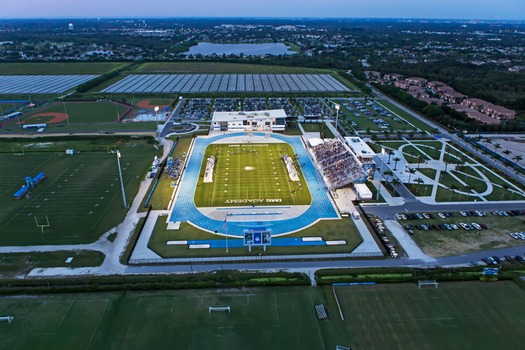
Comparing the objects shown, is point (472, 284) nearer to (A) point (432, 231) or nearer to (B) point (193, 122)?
(A) point (432, 231)

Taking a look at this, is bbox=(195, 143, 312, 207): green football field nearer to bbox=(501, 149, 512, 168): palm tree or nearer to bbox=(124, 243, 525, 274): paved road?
bbox=(124, 243, 525, 274): paved road

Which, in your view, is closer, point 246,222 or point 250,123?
point 246,222

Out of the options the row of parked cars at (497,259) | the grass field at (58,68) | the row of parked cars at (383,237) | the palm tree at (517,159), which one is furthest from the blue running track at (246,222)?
the grass field at (58,68)

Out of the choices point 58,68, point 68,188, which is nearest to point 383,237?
point 68,188

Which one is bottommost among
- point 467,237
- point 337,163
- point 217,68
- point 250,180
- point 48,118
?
point 467,237

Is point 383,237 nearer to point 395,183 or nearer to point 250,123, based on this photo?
point 395,183

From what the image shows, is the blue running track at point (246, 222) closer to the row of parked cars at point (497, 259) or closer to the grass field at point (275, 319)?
the grass field at point (275, 319)

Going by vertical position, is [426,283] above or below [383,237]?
below

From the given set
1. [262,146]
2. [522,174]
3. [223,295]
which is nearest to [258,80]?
[262,146]
